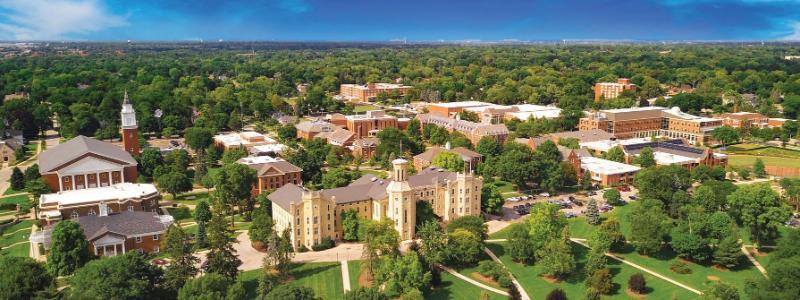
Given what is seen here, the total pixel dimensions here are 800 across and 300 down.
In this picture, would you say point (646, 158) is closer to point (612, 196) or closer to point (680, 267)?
point (612, 196)

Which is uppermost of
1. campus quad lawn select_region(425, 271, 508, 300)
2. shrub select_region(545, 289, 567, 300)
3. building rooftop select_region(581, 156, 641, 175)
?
building rooftop select_region(581, 156, 641, 175)

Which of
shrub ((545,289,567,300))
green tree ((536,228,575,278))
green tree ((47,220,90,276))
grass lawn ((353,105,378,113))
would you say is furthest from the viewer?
grass lawn ((353,105,378,113))

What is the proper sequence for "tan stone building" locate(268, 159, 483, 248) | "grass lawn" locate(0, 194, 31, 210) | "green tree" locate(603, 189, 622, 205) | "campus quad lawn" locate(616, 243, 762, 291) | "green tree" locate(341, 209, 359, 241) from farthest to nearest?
"green tree" locate(603, 189, 622, 205), "grass lawn" locate(0, 194, 31, 210), "green tree" locate(341, 209, 359, 241), "tan stone building" locate(268, 159, 483, 248), "campus quad lawn" locate(616, 243, 762, 291)

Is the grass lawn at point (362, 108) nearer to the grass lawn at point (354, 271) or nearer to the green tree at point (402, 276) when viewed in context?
the grass lawn at point (354, 271)

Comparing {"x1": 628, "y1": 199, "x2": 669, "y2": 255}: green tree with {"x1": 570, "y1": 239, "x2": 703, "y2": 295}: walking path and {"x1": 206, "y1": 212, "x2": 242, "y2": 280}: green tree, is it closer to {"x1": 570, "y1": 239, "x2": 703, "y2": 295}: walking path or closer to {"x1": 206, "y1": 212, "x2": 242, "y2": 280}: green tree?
{"x1": 570, "y1": 239, "x2": 703, "y2": 295}: walking path

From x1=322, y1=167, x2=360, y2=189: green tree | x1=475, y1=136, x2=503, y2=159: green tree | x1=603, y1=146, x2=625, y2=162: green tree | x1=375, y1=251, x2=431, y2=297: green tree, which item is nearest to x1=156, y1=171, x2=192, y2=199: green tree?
x1=322, y1=167, x2=360, y2=189: green tree

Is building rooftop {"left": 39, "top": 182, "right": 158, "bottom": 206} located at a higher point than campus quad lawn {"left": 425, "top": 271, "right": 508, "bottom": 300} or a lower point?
higher

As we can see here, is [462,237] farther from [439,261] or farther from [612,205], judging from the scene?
Answer: [612,205]
